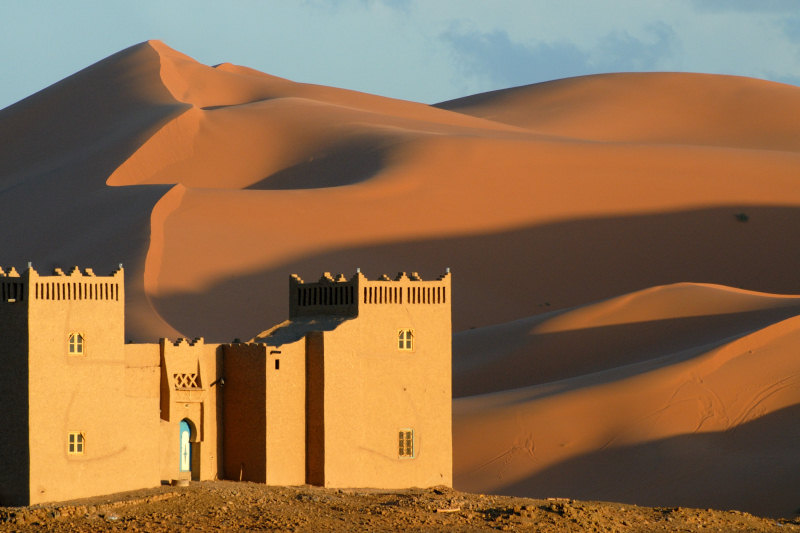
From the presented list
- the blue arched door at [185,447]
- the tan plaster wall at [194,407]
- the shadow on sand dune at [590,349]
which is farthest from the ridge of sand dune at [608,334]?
the blue arched door at [185,447]

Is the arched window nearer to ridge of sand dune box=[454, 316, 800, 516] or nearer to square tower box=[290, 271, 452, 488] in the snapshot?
square tower box=[290, 271, 452, 488]

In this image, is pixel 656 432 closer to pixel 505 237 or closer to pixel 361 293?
pixel 361 293

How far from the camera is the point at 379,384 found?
34.4 meters

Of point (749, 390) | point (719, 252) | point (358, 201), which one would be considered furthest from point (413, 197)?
point (749, 390)

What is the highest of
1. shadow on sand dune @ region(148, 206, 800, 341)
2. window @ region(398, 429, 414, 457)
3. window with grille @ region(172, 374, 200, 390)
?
shadow on sand dune @ region(148, 206, 800, 341)

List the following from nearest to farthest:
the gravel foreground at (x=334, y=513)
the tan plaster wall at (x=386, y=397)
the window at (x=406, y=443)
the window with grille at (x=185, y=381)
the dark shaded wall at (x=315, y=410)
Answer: the gravel foreground at (x=334, y=513) < the window with grille at (x=185, y=381) < the dark shaded wall at (x=315, y=410) < the tan plaster wall at (x=386, y=397) < the window at (x=406, y=443)

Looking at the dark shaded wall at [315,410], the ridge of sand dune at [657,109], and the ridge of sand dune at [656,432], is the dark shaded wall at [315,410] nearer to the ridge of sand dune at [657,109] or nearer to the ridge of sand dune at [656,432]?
the ridge of sand dune at [656,432]

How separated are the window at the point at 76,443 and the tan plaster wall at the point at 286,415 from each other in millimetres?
3992

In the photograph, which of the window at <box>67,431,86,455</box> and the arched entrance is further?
the arched entrance

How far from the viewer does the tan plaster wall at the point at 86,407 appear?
30188 millimetres

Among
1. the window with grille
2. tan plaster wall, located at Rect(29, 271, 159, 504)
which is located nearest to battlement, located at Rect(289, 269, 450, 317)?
the window with grille

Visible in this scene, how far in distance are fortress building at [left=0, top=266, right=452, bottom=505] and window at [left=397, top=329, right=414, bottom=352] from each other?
0.04 m

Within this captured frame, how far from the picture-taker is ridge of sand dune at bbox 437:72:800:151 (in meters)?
108

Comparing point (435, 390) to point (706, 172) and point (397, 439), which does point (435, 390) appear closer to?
point (397, 439)
